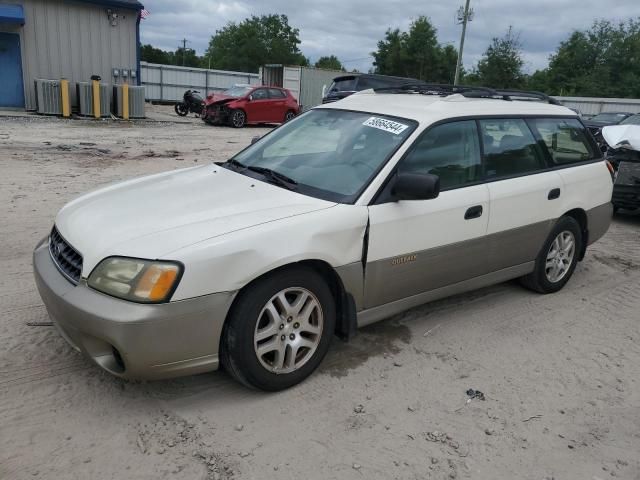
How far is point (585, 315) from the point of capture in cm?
442

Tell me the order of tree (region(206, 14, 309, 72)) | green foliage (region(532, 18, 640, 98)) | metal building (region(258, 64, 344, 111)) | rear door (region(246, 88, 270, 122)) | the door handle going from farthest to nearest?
1. tree (region(206, 14, 309, 72))
2. green foliage (region(532, 18, 640, 98))
3. metal building (region(258, 64, 344, 111))
4. rear door (region(246, 88, 270, 122))
5. the door handle

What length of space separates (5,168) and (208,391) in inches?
296

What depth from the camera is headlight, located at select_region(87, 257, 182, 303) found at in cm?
256

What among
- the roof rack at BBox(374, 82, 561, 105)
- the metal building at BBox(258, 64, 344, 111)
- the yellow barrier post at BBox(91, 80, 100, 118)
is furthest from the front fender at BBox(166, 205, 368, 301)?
the metal building at BBox(258, 64, 344, 111)

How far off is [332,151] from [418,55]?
5329cm

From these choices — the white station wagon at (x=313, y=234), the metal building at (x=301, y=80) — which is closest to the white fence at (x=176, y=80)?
the metal building at (x=301, y=80)

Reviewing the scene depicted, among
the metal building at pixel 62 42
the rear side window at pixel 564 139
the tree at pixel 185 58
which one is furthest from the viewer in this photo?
the tree at pixel 185 58

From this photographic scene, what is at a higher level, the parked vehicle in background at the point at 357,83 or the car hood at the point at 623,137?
the parked vehicle in background at the point at 357,83

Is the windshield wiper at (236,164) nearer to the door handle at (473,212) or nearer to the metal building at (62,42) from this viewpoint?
the door handle at (473,212)

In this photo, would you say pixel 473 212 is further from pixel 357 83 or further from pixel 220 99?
pixel 220 99

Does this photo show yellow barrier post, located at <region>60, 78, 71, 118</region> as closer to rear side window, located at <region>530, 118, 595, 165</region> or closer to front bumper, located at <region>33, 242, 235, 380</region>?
rear side window, located at <region>530, 118, 595, 165</region>

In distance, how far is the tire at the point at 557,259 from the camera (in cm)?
462

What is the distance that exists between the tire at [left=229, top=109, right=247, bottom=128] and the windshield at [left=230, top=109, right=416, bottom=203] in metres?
15.5

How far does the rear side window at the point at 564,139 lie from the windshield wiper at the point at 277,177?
7.46 feet
